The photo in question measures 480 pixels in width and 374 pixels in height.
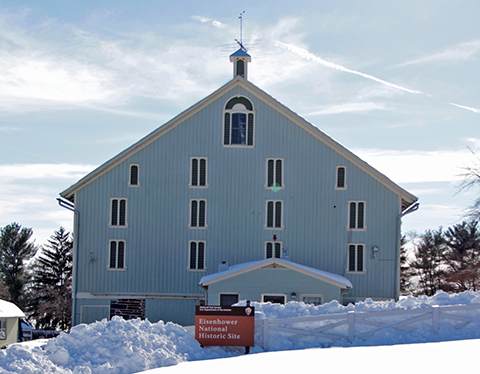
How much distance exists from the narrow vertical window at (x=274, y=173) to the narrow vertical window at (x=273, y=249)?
278cm

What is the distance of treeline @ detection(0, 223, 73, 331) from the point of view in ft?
188

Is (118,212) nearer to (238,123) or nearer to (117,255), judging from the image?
(117,255)

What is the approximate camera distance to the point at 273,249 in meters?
27.8

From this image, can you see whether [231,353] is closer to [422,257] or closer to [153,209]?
[153,209]

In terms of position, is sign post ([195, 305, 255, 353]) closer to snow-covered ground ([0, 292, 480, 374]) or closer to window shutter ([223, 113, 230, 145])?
snow-covered ground ([0, 292, 480, 374])

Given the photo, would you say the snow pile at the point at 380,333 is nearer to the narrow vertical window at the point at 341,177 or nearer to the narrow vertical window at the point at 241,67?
the narrow vertical window at the point at 341,177

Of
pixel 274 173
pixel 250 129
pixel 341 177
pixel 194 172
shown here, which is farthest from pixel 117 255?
pixel 341 177

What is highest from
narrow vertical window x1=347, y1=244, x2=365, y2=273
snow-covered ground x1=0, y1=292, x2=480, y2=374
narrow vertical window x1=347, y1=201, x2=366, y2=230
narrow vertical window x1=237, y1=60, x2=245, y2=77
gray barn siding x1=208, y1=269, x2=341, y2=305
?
narrow vertical window x1=237, y1=60, x2=245, y2=77

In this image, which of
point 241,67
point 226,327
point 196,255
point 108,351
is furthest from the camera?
point 241,67

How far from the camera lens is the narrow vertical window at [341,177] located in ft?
92.2

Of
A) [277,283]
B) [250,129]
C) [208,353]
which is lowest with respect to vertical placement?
[208,353]

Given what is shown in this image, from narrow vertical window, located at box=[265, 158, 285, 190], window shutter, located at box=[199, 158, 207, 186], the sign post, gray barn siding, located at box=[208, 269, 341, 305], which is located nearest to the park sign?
the sign post

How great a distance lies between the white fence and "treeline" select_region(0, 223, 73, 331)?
45022 millimetres

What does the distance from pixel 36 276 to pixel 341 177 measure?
44068mm
